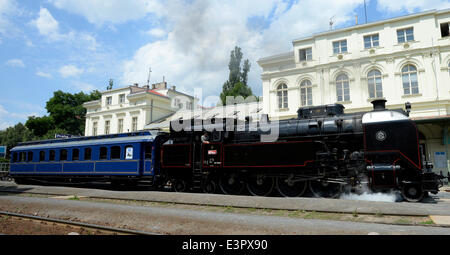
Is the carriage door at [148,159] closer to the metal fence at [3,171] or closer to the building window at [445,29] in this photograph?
the metal fence at [3,171]

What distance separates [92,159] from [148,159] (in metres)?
3.87

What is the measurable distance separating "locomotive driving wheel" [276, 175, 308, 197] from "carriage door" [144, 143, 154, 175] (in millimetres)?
6438

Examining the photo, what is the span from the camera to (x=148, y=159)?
14312mm

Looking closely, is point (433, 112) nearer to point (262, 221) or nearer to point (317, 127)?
point (317, 127)

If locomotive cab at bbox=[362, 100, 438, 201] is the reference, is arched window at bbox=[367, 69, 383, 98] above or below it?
above

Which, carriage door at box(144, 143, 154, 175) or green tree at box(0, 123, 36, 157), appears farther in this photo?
green tree at box(0, 123, 36, 157)

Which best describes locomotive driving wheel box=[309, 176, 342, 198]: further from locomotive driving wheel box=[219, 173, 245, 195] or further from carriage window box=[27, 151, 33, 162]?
carriage window box=[27, 151, 33, 162]

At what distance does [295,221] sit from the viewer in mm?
6805

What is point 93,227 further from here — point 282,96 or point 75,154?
point 282,96

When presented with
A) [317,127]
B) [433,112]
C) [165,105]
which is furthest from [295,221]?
[165,105]

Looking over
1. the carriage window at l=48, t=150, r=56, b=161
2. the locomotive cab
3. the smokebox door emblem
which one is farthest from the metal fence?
the smokebox door emblem

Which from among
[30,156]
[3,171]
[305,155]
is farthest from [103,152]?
[3,171]

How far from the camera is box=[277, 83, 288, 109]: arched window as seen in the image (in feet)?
77.2

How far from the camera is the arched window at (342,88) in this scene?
21109mm
